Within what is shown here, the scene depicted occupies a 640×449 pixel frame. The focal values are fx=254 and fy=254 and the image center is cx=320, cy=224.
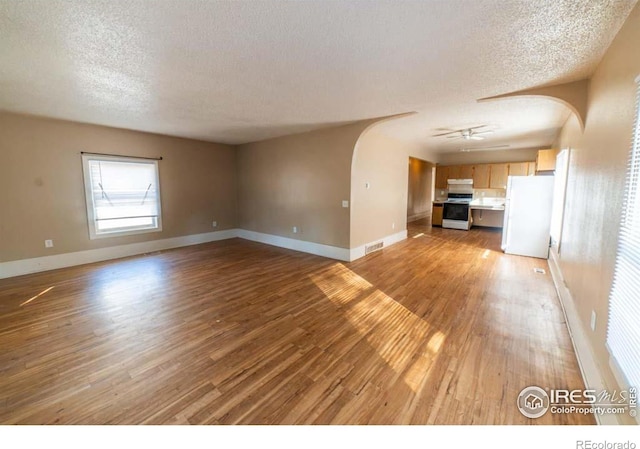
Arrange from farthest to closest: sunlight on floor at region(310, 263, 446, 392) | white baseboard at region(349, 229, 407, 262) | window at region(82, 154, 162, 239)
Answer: white baseboard at region(349, 229, 407, 262), window at region(82, 154, 162, 239), sunlight on floor at region(310, 263, 446, 392)

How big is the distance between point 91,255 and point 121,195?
50.1 inches

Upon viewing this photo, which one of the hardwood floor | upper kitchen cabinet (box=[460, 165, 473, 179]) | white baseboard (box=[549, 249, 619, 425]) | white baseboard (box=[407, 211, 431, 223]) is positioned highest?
upper kitchen cabinet (box=[460, 165, 473, 179])

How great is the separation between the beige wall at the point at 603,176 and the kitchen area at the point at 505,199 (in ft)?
8.78

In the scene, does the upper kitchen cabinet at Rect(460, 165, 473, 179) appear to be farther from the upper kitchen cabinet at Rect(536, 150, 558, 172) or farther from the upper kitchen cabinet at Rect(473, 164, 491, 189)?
the upper kitchen cabinet at Rect(536, 150, 558, 172)

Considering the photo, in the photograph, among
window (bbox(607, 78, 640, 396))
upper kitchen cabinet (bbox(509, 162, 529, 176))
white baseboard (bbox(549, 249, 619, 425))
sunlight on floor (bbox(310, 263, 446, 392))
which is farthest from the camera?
upper kitchen cabinet (bbox(509, 162, 529, 176))

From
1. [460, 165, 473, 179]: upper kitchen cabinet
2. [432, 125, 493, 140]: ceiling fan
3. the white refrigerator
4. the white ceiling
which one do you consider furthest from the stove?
the white ceiling

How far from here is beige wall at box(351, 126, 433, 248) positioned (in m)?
5.01

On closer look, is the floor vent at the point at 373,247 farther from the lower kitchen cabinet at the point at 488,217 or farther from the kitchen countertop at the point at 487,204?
the lower kitchen cabinet at the point at 488,217

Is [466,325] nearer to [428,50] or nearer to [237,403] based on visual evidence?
[237,403]

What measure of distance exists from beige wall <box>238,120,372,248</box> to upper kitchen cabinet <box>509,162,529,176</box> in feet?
19.5

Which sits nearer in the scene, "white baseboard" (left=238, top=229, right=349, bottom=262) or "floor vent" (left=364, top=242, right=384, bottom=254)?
"white baseboard" (left=238, top=229, right=349, bottom=262)

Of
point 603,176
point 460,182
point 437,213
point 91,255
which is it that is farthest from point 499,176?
point 91,255

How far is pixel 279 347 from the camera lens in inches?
90.9

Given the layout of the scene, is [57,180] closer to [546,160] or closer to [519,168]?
[546,160]
